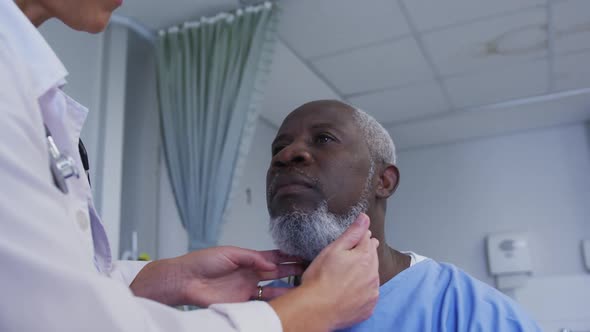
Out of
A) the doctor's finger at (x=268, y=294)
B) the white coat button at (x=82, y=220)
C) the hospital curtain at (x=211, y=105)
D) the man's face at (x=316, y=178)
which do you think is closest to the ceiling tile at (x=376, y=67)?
the hospital curtain at (x=211, y=105)

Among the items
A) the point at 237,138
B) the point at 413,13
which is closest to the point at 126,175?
the point at 237,138

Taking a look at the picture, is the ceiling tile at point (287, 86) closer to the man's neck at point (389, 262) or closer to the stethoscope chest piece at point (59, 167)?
the man's neck at point (389, 262)

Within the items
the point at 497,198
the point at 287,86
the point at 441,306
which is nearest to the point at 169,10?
the point at 287,86

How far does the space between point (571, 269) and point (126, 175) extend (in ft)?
11.9

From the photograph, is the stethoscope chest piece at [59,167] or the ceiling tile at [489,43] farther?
the ceiling tile at [489,43]

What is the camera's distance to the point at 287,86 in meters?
3.53

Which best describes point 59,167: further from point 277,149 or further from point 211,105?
point 211,105

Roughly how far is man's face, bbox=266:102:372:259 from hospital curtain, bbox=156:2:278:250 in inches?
45.7

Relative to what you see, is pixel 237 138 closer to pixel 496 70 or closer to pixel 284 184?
pixel 284 184

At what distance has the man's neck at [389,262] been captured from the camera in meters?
1.32

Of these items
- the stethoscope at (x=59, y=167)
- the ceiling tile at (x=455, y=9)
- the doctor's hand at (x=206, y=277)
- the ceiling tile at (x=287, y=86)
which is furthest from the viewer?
the ceiling tile at (x=287, y=86)

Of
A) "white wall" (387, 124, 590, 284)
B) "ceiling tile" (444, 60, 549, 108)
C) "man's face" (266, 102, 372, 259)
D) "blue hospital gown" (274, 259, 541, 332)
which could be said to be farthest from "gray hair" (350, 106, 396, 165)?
"white wall" (387, 124, 590, 284)

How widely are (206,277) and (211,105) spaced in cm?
160

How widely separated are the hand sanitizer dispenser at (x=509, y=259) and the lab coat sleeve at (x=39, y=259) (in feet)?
14.4
